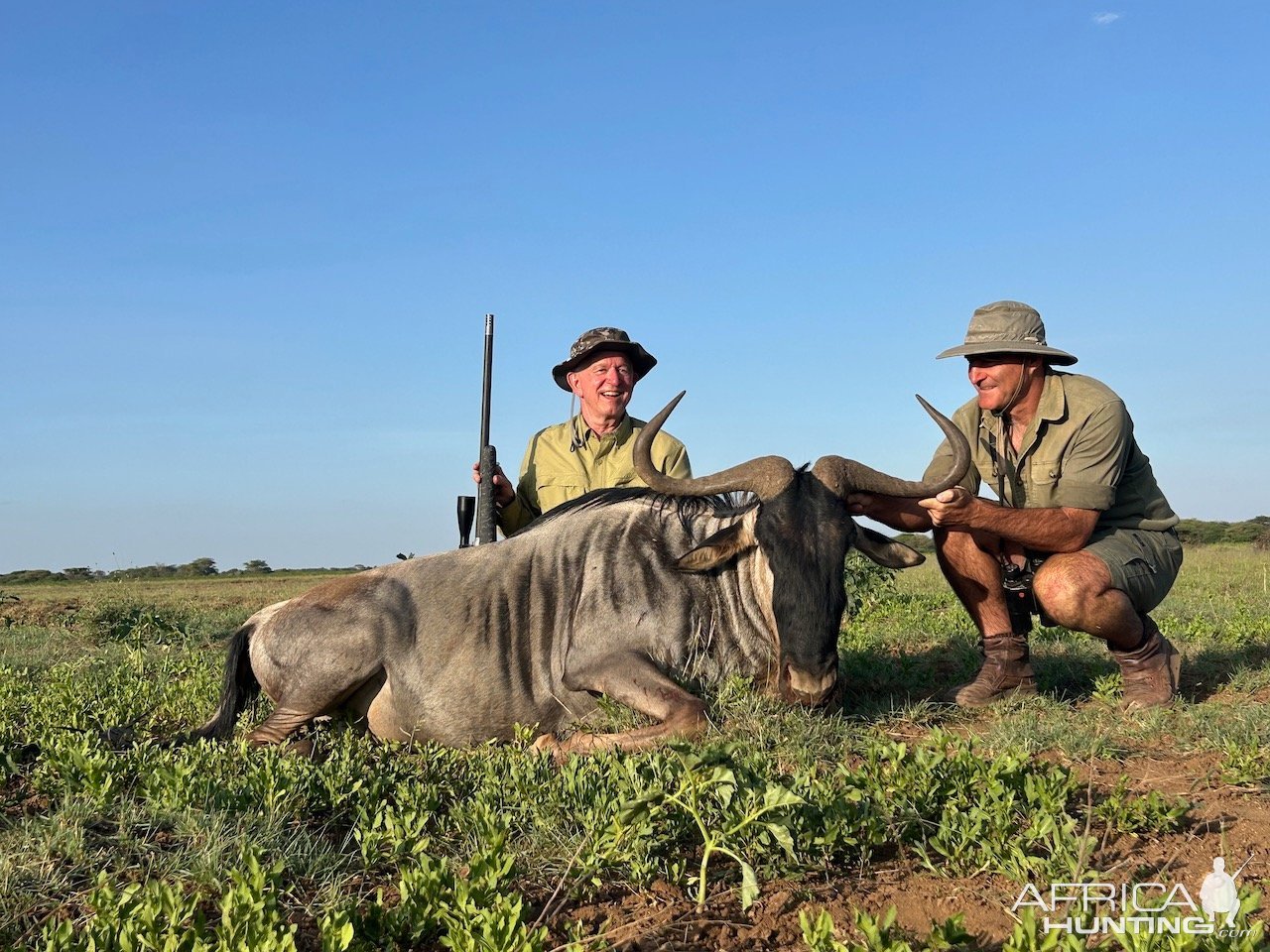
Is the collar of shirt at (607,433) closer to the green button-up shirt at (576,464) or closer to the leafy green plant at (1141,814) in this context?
the green button-up shirt at (576,464)

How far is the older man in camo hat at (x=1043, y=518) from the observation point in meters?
Result: 5.48

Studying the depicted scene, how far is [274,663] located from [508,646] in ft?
3.78

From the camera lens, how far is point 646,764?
368 cm

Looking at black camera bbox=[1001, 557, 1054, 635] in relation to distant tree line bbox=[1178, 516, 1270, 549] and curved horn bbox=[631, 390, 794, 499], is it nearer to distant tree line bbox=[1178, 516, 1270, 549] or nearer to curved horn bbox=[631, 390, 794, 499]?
curved horn bbox=[631, 390, 794, 499]

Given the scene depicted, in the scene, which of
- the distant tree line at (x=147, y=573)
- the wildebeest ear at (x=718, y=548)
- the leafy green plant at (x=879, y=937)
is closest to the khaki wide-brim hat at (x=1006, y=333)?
the wildebeest ear at (x=718, y=548)

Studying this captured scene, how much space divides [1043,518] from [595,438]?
9.92 feet

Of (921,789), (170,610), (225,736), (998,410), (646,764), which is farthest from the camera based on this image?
(170,610)

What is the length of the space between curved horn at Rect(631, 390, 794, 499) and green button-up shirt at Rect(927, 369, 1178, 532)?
4.19ft

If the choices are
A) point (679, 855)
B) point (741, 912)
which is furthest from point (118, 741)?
point (741, 912)

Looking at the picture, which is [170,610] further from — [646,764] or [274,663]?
[646,764]

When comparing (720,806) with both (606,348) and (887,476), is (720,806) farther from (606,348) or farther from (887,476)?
(606,348)

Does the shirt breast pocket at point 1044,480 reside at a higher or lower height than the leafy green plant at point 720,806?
higher

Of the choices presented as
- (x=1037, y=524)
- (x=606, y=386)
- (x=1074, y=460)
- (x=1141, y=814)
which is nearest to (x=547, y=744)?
(x=1141, y=814)

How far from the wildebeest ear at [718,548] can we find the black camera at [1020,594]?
155 centimetres
